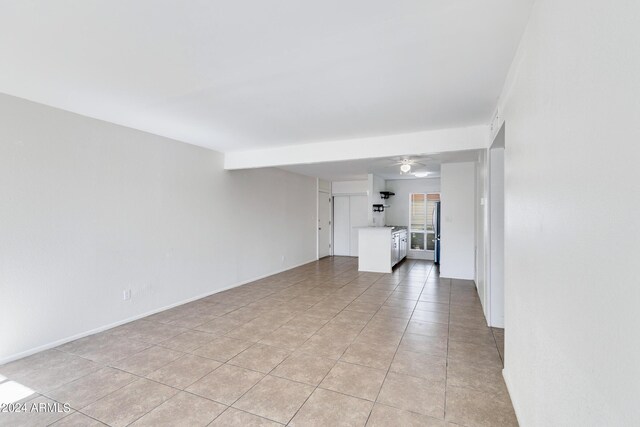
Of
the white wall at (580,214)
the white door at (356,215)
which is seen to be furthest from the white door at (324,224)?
the white wall at (580,214)

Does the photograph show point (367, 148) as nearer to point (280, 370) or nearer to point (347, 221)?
point (280, 370)

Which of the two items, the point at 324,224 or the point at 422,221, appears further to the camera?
the point at 324,224

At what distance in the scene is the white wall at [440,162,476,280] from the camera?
6094 mm

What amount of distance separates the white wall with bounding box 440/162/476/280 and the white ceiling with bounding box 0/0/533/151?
281 cm

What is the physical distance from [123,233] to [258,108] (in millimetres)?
2398

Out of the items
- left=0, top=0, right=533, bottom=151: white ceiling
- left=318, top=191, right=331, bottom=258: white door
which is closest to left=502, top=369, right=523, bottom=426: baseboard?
left=0, top=0, right=533, bottom=151: white ceiling

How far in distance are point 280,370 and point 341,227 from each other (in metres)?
7.19

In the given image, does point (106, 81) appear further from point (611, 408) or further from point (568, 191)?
point (611, 408)

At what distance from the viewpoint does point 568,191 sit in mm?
1144

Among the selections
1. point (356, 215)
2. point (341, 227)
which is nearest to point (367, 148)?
point (356, 215)

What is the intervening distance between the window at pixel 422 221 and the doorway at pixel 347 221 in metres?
1.47

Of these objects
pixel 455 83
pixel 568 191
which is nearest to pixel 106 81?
pixel 455 83

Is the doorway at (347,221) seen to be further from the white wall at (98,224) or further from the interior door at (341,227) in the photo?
the white wall at (98,224)

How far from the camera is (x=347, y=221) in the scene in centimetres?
964
